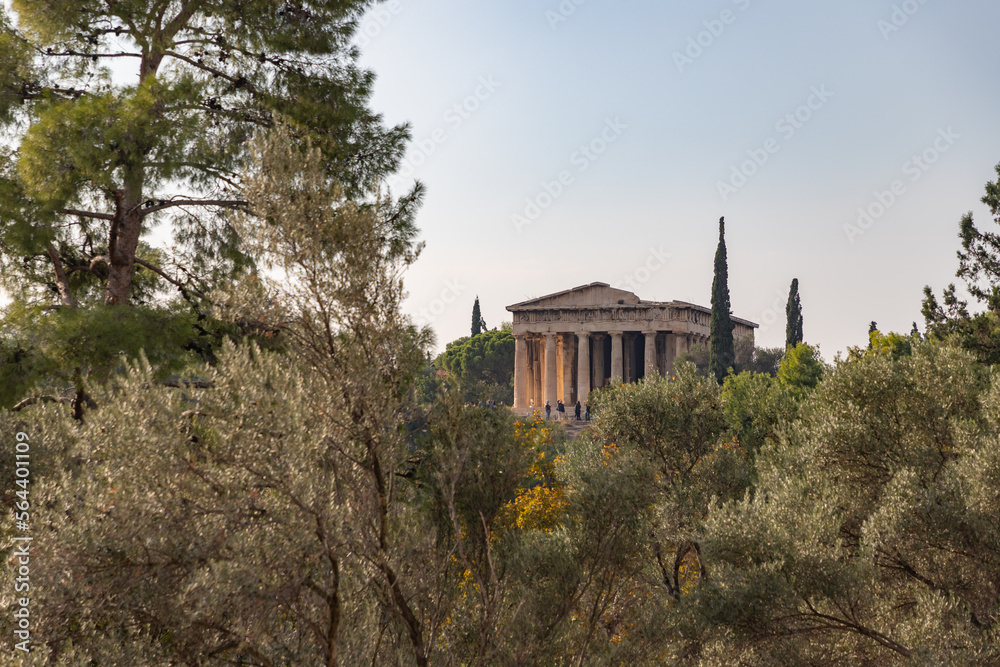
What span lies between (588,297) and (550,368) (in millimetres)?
5189

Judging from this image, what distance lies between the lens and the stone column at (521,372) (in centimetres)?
5128

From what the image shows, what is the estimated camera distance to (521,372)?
51.5m

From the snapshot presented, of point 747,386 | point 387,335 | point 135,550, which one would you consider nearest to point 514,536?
point 387,335

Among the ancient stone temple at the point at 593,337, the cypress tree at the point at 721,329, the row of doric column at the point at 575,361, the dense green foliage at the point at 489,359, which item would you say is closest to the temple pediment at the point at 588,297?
the ancient stone temple at the point at 593,337

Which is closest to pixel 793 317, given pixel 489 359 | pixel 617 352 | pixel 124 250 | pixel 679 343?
pixel 679 343

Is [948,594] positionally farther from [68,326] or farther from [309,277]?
[68,326]

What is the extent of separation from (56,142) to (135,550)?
5.15m

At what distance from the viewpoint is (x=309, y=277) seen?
22.3 ft

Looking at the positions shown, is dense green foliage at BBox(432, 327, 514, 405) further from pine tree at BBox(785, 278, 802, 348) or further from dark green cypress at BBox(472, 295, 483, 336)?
pine tree at BBox(785, 278, 802, 348)

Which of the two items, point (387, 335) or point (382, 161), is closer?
point (387, 335)

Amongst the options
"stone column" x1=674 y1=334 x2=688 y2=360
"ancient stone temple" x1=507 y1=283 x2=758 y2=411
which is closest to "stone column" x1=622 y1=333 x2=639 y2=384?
"ancient stone temple" x1=507 y1=283 x2=758 y2=411

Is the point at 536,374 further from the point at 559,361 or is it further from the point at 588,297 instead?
the point at 588,297

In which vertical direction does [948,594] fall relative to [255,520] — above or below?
below

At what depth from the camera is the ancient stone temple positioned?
48.2 meters
